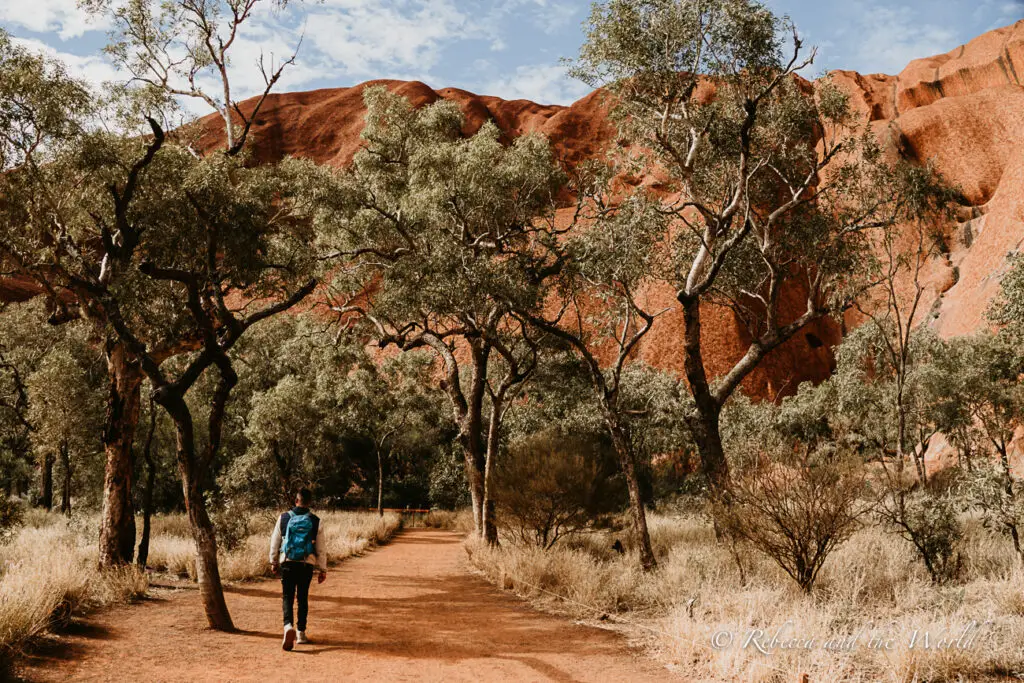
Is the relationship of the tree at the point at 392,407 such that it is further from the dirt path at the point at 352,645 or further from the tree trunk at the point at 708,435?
the dirt path at the point at 352,645

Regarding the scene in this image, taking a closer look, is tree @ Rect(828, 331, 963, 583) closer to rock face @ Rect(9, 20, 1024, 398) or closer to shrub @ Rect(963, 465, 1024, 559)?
rock face @ Rect(9, 20, 1024, 398)

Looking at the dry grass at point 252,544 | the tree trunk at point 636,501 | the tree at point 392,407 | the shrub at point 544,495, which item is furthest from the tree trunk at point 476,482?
the tree at point 392,407

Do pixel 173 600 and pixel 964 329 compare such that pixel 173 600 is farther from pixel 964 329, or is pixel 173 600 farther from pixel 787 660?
pixel 964 329

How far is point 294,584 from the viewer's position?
7957mm

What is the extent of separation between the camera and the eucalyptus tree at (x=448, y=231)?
1380 centimetres

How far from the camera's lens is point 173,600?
10.6 meters

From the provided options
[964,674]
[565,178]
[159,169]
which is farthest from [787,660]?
[565,178]

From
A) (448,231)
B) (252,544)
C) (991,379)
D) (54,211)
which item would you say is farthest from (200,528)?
(991,379)

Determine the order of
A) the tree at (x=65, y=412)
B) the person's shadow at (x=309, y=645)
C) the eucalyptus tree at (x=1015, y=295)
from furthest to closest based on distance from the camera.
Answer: the tree at (x=65, y=412)
the eucalyptus tree at (x=1015, y=295)
the person's shadow at (x=309, y=645)

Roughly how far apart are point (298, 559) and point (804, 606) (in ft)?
20.7

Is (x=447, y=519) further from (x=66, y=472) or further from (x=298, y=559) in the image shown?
(x=298, y=559)

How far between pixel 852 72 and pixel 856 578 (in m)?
72.6

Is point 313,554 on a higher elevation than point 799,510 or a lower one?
lower

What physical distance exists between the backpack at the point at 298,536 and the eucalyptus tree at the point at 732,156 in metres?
7.64
